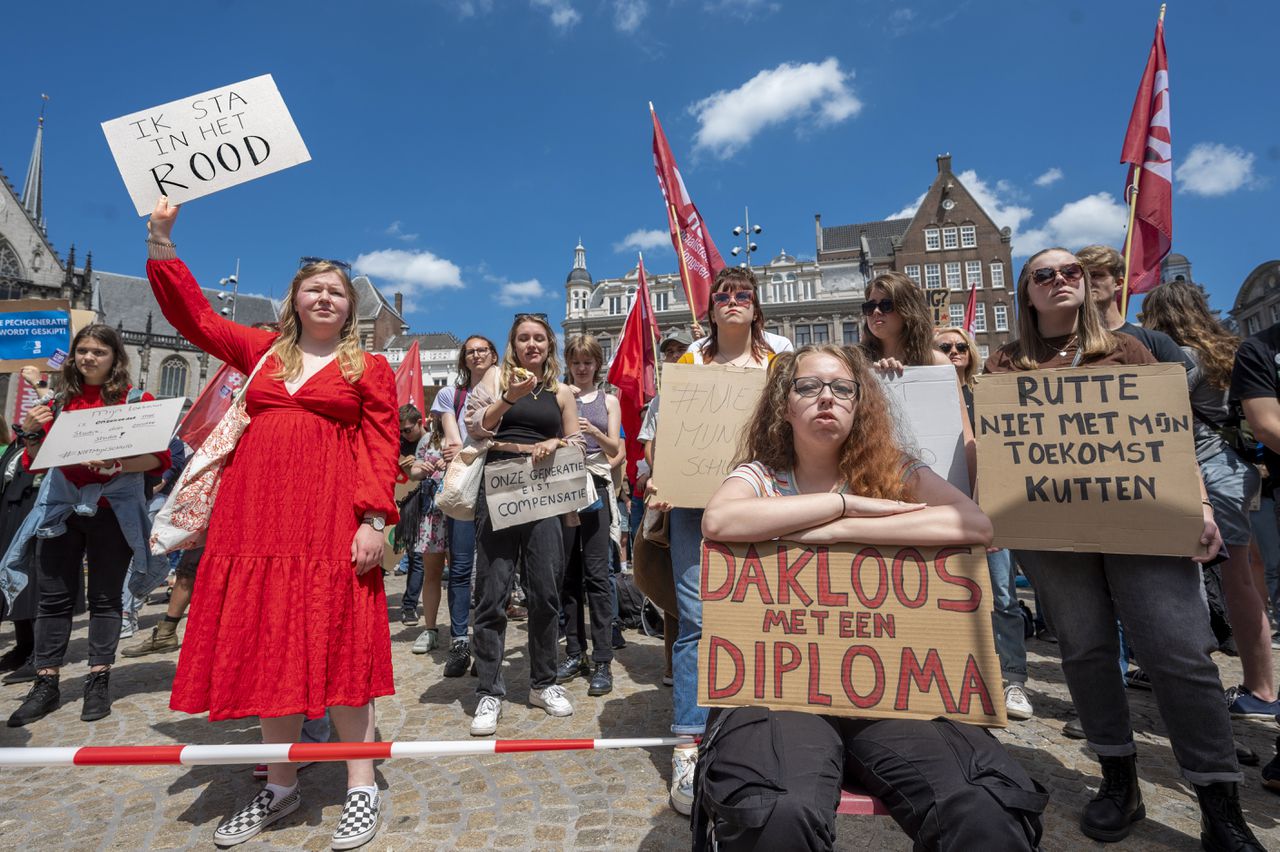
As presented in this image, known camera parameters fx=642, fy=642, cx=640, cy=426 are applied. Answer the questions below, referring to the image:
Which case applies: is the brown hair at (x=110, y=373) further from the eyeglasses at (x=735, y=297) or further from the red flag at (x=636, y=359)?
the red flag at (x=636, y=359)

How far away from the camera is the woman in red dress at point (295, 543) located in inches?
98.7

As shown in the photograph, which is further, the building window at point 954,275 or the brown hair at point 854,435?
the building window at point 954,275

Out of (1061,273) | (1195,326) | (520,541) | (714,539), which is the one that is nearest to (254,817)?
(520,541)

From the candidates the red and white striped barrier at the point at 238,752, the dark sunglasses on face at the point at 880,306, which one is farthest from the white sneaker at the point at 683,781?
the dark sunglasses on face at the point at 880,306

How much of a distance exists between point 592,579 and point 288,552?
7.77 feet

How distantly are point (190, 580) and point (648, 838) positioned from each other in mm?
5519

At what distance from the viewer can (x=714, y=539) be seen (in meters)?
1.91

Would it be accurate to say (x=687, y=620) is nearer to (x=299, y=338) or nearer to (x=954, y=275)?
(x=299, y=338)

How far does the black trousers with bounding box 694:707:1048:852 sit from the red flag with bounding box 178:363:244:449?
16.6ft

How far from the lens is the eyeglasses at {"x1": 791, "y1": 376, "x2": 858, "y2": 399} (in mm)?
2088

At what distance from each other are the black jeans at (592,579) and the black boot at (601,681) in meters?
0.05

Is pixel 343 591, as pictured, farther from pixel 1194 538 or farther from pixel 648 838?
pixel 1194 538

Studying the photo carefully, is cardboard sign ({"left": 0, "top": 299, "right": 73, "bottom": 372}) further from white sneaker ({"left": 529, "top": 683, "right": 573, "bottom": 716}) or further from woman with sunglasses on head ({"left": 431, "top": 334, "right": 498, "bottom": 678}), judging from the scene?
white sneaker ({"left": 529, "top": 683, "right": 573, "bottom": 716})

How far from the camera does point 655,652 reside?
568 cm
